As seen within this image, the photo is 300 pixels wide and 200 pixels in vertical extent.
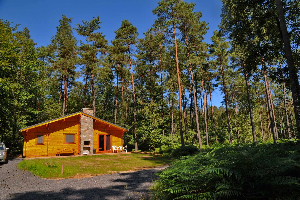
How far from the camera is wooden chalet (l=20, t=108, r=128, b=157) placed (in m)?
20.5

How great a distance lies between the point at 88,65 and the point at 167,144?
57.0ft

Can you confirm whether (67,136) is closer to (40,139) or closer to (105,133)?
(40,139)

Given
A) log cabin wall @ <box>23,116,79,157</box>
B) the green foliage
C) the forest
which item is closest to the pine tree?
the forest

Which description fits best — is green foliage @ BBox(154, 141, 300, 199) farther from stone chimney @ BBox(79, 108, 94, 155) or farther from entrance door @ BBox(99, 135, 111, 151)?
entrance door @ BBox(99, 135, 111, 151)

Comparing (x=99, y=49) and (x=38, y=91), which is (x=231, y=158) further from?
(x=99, y=49)

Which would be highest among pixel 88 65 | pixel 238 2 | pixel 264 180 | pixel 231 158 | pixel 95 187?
pixel 88 65

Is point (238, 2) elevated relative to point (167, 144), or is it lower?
elevated

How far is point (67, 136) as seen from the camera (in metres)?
22.2

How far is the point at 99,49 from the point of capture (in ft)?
100

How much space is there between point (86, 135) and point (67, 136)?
2279 millimetres

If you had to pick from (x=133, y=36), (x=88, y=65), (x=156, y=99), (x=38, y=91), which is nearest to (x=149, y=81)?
(x=156, y=99)

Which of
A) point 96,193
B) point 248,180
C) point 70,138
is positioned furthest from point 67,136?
point 248,180

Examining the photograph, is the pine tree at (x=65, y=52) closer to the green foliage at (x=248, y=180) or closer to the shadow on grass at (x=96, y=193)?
the shadow on grass at (x=96, y=193)

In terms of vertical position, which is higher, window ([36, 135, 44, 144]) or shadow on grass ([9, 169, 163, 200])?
window ([36, 135, 44, 144])
